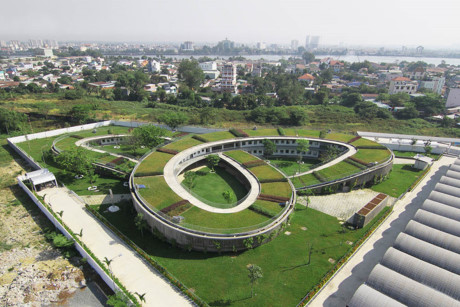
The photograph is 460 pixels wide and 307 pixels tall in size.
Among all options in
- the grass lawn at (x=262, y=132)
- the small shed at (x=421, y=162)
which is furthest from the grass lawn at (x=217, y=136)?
the small shed at (x=421, y=162)

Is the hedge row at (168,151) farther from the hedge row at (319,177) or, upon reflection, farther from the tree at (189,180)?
the hedge row at (319,177)

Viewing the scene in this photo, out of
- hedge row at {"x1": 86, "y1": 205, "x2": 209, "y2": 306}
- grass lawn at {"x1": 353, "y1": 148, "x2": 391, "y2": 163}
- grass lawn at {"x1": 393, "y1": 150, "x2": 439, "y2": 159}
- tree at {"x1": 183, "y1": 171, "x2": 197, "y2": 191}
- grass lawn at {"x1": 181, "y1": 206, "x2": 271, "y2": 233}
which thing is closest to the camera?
hedge row at {"x1": 86, "y1": 205, "x2": 209, "y2": 306}

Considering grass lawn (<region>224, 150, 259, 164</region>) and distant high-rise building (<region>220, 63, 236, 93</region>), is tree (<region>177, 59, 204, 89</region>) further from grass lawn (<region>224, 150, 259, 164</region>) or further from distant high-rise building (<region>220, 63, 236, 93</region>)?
grass lawn (<region>224, 150, 259, 164</region>)

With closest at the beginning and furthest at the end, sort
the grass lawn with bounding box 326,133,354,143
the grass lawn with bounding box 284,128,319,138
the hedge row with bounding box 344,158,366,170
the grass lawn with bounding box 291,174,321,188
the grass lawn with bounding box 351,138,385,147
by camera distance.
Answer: the grass lawn with bounding box 291,174,321,188
the hedge row with bounding box 344,158,366,170
the grass lawn with bounding box 351,138,385,147
the grass lawn with bounding box 326,133,354,143
the grass lawn with bounding box 284,128,319,138

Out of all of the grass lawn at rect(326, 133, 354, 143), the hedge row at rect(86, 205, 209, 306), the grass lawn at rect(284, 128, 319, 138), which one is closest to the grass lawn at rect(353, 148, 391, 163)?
the grass lawn at rect(326, 133, 354, 143)

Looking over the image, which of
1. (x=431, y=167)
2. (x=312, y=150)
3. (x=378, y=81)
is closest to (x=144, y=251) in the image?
(x=312, y=150)
